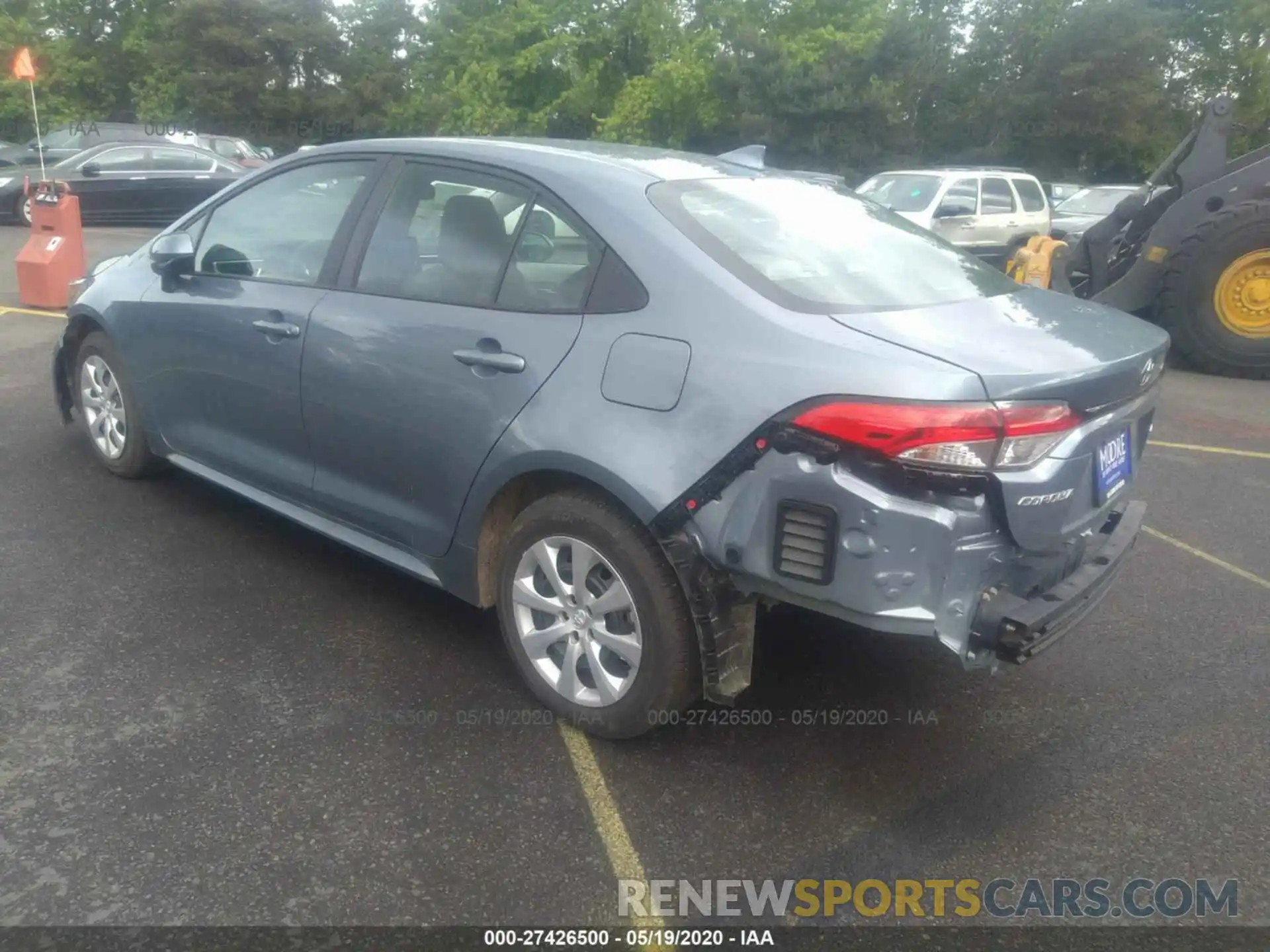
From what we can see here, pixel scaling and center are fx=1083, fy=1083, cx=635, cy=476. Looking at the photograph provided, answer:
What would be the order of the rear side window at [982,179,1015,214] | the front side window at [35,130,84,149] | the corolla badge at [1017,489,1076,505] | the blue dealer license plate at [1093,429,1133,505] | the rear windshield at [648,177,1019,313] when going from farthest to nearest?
the front side window at [35,130,84,149]
the rear side window at [982,179,1015,214]
the rear windshield at [648,177,1019,313]
the blue dealer license plate at [1093,429,1133,505]
the corolla badge at [1017,489,1076,505]

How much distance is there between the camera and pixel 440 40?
32.3 m

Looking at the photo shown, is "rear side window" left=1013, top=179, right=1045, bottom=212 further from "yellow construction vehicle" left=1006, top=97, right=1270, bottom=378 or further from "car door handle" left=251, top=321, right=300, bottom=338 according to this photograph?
"car door handle" left=251, top=321, right=300, bottom=338

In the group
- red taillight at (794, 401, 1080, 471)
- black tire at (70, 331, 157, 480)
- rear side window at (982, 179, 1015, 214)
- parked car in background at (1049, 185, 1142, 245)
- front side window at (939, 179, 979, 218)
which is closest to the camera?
red taillight at (794, 401, 1080, 471)

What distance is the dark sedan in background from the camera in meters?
15.6

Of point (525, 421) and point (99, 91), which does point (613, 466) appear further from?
point (99, 91)

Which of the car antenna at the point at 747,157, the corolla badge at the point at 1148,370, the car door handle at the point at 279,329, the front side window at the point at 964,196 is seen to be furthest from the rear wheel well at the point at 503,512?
the front side window at the point at 964,196

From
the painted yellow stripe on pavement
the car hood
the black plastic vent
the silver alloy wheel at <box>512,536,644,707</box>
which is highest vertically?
the car hood

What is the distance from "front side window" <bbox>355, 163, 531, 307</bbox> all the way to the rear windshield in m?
0.53

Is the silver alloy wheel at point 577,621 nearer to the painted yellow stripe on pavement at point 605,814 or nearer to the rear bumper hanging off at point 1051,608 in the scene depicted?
the painted yellow stripe on pavement at point 605,814

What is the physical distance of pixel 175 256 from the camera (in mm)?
4379

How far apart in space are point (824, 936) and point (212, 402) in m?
3.08

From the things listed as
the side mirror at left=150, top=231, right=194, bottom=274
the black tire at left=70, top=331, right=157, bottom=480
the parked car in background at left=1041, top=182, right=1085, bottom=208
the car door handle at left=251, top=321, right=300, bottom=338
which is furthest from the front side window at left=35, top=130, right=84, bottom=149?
the parked car in background at left=1041, top=182, right=1085, bottom=208

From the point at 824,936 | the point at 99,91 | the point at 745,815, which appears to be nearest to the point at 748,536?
the point at 745,815

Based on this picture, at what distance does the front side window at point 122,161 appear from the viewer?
51.7 ft
